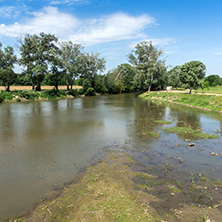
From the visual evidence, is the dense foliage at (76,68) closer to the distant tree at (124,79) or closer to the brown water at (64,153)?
the distant tree at (124,79)

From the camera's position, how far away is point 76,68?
65500 mm

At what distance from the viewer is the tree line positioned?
4366 cm

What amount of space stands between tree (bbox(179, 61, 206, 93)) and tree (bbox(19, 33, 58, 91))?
123ft

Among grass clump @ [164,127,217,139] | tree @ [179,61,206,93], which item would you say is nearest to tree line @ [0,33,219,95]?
tree @ [179,61,206,93]

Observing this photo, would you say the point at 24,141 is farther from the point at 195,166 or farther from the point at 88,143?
the point at 195,166

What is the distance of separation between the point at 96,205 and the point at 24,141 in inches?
364

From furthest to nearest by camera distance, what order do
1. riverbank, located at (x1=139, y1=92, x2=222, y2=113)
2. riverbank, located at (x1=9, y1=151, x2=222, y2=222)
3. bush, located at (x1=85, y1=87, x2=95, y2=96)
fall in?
bush, located at (x1=85, y1=87, x2=95, y2=96)
riverbank, located at (x1=139, y1=92, x2=222, y2=113)
riverbank, located at (x1=9, y1=151, x2=222, y2=222)

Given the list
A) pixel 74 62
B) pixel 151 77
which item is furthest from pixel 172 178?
pixel 74 62

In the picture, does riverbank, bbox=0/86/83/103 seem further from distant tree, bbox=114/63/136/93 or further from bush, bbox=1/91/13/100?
distant tree, bbox=114/63/136/93

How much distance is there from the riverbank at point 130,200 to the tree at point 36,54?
51.7 metres

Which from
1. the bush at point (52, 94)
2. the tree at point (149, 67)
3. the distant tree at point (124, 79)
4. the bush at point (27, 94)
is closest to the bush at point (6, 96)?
the bush at point (27, 94)

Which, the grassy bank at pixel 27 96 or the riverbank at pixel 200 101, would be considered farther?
the grassy bank at pixel 27 96

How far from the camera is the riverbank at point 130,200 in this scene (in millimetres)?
5234

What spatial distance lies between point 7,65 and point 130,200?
5701 centimetres
